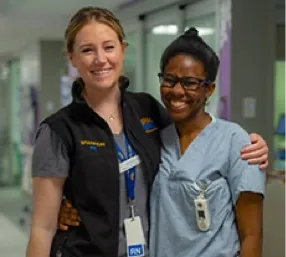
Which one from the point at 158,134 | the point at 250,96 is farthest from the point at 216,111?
the point at 158,134

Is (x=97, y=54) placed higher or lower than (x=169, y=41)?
lower

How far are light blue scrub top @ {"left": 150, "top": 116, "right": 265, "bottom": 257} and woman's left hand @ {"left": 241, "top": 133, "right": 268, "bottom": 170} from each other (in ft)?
0.05

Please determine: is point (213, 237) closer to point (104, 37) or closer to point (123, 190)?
point (123, 190)

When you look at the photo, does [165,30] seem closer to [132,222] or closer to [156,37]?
[156,37]

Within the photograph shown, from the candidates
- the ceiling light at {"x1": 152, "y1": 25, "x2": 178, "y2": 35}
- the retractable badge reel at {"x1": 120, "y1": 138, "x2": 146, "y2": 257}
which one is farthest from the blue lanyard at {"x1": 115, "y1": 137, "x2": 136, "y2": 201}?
the ceiling light at {"x1": 152, "y1": 25, "x2": 178, "y2": 35}

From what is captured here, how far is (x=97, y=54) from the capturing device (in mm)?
1449

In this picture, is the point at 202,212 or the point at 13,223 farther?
the point at 13,223

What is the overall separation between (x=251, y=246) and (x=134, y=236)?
1.00 feet

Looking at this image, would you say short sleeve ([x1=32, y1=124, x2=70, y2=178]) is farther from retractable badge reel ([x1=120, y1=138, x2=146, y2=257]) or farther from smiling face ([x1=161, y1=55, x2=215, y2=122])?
smiling face ([x1=161, y1=55, x2=215, y2=122])

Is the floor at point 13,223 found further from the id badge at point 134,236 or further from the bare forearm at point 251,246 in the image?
the bare forearm at point 251,246

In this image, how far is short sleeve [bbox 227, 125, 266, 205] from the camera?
4.63ft

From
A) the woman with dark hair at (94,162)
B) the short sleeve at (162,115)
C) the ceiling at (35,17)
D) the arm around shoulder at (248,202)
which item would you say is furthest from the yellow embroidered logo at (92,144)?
the ceiling at (35,17)

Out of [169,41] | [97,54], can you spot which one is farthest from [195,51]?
[169,41]

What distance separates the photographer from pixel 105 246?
4.82ft
